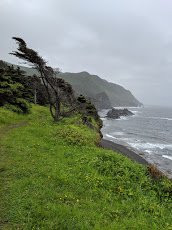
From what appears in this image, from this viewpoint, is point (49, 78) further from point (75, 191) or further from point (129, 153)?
point (75, 191)

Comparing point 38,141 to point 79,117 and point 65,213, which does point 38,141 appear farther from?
point 79,117

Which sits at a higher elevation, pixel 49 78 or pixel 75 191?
pixel 49 78

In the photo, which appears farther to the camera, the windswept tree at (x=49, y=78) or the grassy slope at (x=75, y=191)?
the windswept tree at (x=49, y=78)

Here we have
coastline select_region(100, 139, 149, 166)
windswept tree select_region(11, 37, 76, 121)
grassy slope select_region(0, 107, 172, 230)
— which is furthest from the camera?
coastline select_region(100, 139, 149, 166)

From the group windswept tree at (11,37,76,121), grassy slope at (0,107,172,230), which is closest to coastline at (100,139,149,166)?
windswept tree at (11,37,76,121)

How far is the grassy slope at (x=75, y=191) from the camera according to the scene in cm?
916

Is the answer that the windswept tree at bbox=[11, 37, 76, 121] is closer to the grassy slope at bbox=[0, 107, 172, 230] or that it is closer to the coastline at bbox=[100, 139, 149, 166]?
the coastline at bbox=[100, 139, 149, 166]

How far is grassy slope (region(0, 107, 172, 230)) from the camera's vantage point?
30.1 feet

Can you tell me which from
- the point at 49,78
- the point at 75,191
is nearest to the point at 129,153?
the point at 49,78

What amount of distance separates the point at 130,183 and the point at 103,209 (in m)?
3.68

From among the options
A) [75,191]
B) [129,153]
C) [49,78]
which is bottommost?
[129,153]

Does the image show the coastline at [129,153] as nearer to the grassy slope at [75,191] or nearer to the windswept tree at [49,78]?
the windswept tree at [49,78]

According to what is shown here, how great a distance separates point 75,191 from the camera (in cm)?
1154

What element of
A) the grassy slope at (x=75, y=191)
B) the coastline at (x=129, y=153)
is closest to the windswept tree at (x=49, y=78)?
the coastline at (x=129, y=153)
